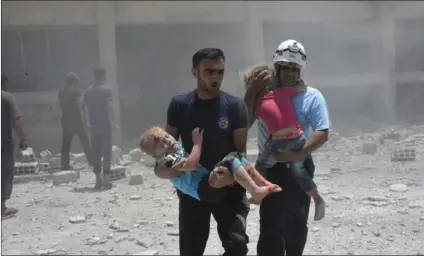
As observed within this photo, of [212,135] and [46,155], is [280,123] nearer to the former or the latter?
[212,135]

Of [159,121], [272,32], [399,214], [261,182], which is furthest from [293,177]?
[272,32]

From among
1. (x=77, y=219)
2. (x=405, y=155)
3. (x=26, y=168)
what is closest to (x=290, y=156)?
(x=405, y=155)

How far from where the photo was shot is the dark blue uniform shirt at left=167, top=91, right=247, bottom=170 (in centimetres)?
255

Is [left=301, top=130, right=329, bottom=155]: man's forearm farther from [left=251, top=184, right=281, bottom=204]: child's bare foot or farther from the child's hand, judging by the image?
the child's hand

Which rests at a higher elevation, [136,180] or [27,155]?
[27,155]

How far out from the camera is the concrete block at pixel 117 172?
238 inches

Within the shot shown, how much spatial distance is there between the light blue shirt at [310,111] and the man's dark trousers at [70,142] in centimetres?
408

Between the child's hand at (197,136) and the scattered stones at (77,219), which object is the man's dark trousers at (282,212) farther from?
the scattered stones at (77,219)

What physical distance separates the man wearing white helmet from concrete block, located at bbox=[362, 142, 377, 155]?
3.05 metres

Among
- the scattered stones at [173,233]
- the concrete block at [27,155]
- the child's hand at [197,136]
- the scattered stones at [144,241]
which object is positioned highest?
the child's hand at [197,136]

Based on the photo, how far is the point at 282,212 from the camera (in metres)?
2.78

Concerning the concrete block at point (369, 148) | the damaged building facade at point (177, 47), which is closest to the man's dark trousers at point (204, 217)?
the concrete block at point (369, 148)

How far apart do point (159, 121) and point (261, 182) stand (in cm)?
681

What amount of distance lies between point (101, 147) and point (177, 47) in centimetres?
385
